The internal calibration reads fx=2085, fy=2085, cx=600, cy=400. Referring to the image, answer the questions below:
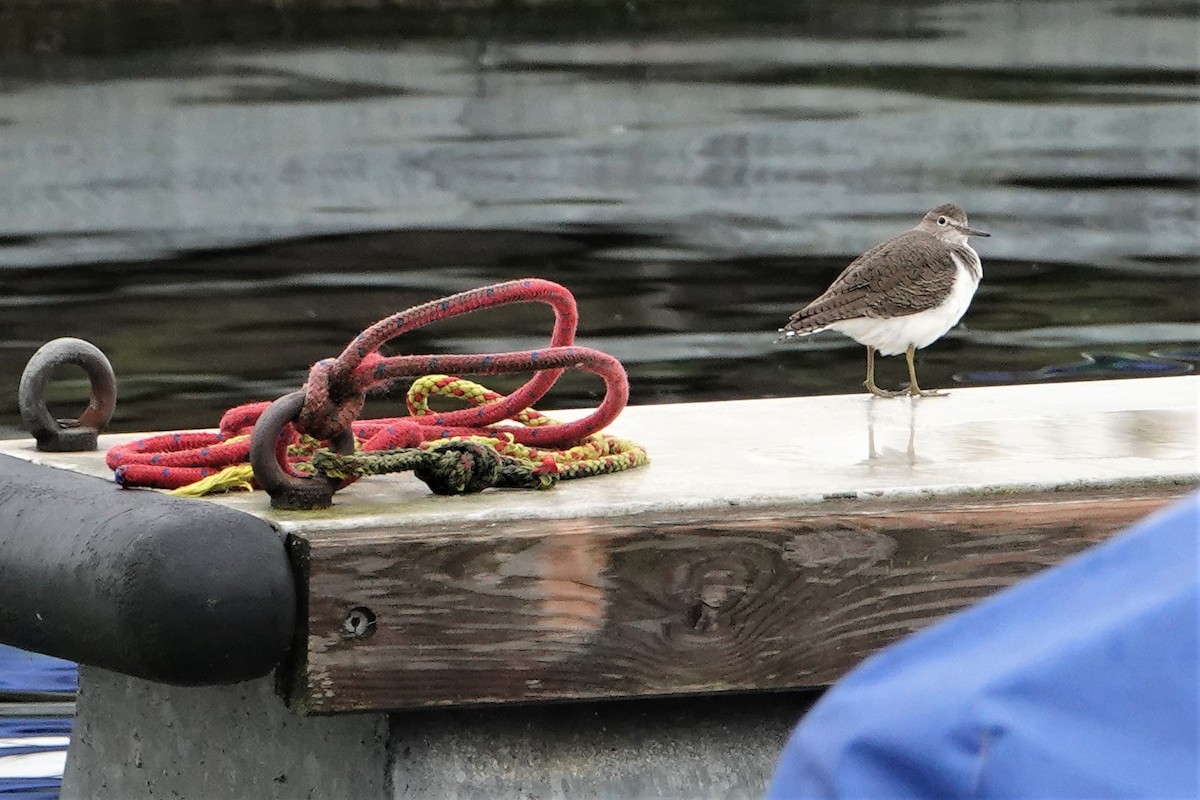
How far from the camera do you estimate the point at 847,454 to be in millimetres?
3906

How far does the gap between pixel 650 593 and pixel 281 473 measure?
609 mm

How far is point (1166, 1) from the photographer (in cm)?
3419

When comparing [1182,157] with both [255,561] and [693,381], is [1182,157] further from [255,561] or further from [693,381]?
[255,561]

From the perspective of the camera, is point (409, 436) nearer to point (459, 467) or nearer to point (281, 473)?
point (459, 467)

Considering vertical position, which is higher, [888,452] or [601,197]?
[888,452]

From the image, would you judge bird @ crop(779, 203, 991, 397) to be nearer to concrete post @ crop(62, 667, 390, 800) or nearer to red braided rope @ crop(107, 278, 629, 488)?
red braided rope @ crop(107, 278, 629, 488)

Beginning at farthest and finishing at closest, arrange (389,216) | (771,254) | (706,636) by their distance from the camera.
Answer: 1. (389,216)
2. (771,254)
3. (706,636)

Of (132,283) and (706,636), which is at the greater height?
(706,636)

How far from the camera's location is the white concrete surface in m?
3.37

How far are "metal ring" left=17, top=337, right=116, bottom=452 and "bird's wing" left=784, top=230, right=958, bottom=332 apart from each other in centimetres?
181

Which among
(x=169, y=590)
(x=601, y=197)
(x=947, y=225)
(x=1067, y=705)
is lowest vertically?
(x=601, y=197)

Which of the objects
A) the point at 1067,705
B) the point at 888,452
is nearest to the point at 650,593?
the point at 888,452

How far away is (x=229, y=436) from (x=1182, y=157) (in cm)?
1749

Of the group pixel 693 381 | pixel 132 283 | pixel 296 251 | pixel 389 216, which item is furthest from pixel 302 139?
pixel 693 381
